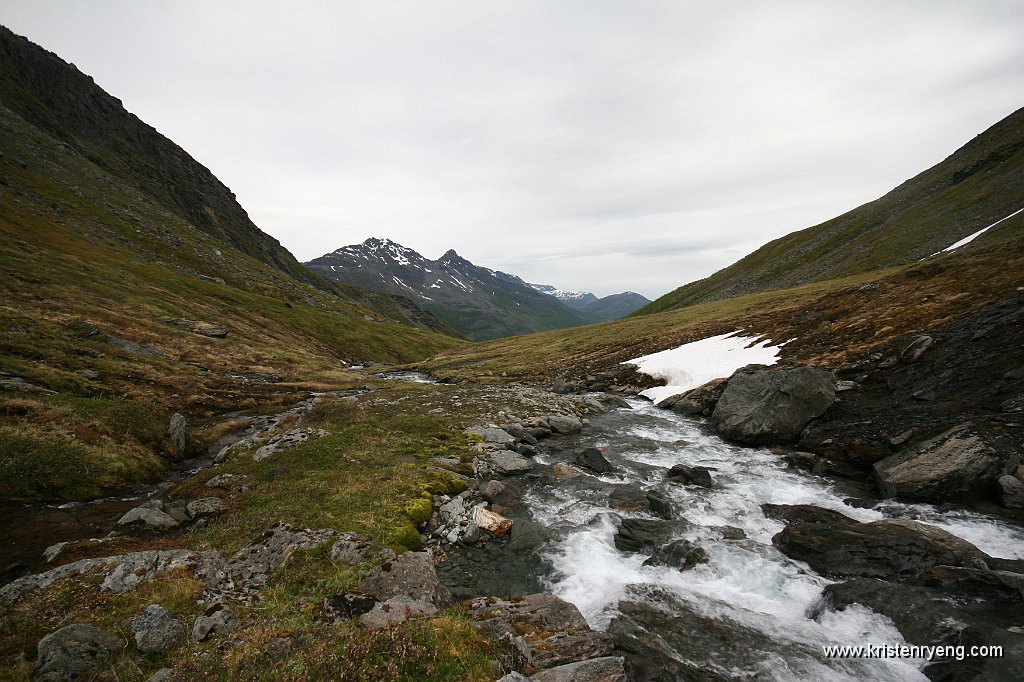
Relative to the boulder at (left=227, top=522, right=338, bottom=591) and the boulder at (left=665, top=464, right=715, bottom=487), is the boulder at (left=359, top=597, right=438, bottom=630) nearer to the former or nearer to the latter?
the boulder at (left=227, top=522, right=338, bottom=591)

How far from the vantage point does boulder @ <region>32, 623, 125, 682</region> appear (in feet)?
25.6

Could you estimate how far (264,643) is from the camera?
29.3 feet

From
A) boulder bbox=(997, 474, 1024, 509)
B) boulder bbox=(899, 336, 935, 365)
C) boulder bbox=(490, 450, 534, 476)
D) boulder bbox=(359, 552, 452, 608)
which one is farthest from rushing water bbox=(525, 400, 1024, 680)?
boulder bbox=(899, 336, 935, 365)

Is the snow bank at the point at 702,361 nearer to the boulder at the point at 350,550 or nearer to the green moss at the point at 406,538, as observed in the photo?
the green moss at the point at 406,538

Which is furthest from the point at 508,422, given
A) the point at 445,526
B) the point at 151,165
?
the point at 151,165

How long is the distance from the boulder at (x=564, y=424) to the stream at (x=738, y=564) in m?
7.85

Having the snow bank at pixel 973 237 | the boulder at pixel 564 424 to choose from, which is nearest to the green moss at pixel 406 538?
the boulder at pixel 564 424

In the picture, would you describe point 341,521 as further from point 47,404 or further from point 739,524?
point 47,404

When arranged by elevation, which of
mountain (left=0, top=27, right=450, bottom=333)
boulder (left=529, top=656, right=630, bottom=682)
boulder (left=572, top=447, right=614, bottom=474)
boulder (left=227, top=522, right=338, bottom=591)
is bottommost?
boulder (left=572, top=447, right=614, bottom=474)

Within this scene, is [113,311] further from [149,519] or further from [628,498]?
[628,498]

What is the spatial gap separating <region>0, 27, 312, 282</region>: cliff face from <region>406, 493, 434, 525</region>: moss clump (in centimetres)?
19220

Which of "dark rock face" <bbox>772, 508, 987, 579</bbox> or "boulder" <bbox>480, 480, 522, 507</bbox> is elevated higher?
"boulder" <bbox>480, 480, 522, 507</bbox>

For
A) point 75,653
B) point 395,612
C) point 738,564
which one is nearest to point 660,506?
point 738,564

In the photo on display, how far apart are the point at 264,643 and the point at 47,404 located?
24182mm
